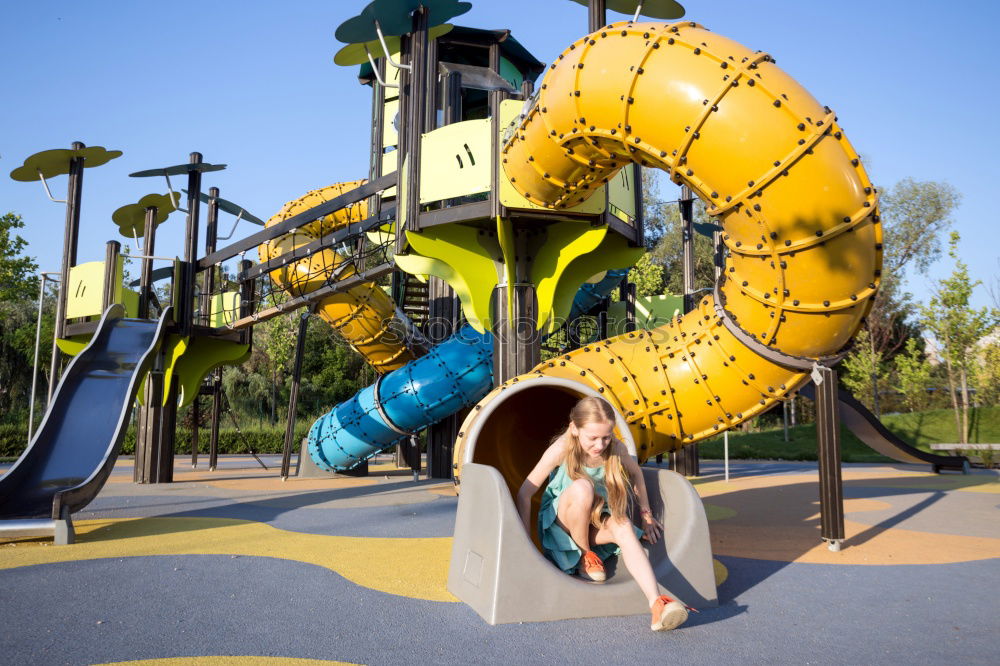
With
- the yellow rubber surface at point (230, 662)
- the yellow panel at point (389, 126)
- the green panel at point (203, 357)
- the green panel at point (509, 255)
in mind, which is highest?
the yellow panel at point (389, 126)

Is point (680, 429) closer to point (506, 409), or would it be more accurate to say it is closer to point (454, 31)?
point (506, 409)

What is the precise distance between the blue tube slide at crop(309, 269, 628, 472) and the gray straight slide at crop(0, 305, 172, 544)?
10.7 ft

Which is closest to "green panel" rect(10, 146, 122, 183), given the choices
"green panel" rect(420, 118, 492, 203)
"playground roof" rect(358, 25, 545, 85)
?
"playground roof" rect(358, 25, 545, 85)

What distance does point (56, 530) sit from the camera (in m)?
5.77

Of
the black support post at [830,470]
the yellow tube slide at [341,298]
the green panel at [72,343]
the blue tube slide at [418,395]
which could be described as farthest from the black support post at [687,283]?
the green panel at [72,343]

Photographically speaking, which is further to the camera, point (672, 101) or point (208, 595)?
point (672, 101)

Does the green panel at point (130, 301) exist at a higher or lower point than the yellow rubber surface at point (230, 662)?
higher

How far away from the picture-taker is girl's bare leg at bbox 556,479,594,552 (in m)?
3.67

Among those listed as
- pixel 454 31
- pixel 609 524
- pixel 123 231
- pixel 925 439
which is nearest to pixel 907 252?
pixel 925 439

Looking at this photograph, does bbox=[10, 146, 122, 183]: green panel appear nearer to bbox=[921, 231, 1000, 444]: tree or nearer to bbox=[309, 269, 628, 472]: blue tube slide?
bbox=[309, 269, 628, 472]: blue tube slide

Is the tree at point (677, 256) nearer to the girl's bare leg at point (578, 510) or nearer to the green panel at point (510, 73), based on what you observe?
the green panel at point (510, 73)

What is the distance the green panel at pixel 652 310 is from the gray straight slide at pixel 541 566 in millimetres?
9407

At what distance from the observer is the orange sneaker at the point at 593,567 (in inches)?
148

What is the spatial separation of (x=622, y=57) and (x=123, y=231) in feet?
46.7
